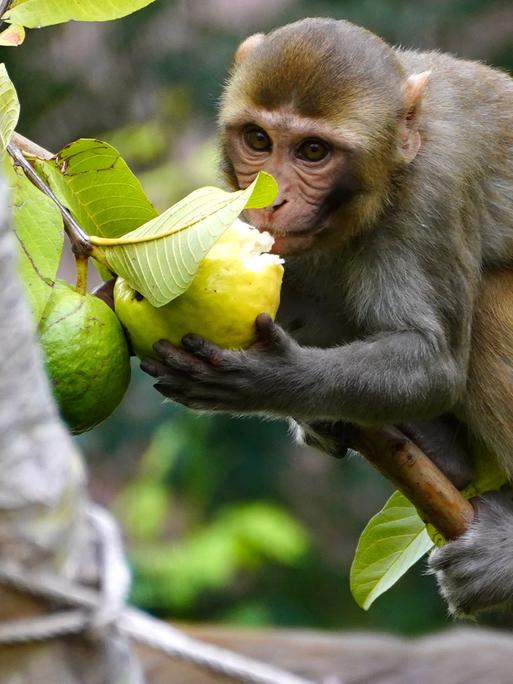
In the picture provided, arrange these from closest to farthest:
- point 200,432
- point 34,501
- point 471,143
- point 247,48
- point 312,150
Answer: point 34,501, point 312,150, point 247,48, point 471,143, point 200,432

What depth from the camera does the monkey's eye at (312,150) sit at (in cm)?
281

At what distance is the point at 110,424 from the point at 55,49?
269cm

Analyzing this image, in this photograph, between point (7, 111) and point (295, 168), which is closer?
point (7, 111)

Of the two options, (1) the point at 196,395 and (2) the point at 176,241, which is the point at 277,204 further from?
(2) the point at 176,241

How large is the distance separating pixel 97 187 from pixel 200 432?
18.5ft

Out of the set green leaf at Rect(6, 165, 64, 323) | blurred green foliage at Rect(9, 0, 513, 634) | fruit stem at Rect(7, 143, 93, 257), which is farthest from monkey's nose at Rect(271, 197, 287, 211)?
blurred green foliage at Rect(9, 0, 513, 634)

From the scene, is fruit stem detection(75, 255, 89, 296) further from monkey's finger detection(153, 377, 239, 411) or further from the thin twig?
monkey's finger detection(153, 377, 239, 411)

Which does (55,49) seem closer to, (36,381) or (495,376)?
(495,376)

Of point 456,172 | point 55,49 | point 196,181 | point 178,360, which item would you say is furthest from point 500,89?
point 55,49

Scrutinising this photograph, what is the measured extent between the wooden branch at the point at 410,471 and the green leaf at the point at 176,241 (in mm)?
953

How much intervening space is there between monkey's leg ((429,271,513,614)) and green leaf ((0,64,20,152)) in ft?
5.59

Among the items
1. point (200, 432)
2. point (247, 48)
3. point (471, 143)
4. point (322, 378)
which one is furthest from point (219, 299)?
point (200, 432)

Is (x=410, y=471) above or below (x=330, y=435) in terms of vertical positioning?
above

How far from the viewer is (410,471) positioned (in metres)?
2.72
